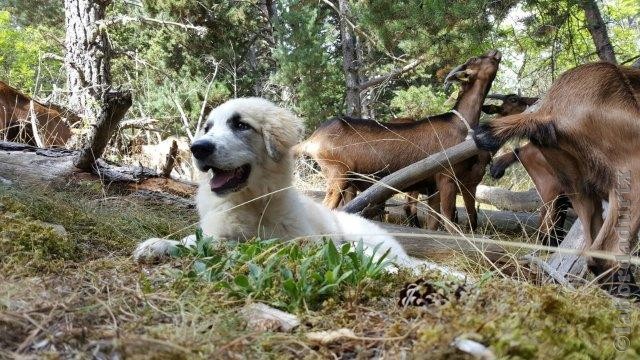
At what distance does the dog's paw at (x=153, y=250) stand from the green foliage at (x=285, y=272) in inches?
4.1

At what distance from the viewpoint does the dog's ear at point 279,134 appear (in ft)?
14.4

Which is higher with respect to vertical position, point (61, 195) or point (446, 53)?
point (446, 53)

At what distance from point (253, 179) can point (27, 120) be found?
6414 mm

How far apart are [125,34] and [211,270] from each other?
65.7ft

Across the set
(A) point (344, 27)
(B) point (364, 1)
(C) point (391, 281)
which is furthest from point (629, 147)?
(A) point (344, 27)

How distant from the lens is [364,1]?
37.1 feet

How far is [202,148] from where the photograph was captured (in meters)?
4.04

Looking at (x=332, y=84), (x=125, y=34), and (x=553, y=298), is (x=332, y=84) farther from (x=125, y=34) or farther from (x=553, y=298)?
(x=553, y=298)

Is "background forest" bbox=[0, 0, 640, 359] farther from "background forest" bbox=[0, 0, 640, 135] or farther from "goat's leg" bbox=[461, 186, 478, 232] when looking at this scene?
"background forest" bbox=[0, 0, 640, 135]

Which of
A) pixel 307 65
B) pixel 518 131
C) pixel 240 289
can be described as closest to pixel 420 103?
pixel 307 65

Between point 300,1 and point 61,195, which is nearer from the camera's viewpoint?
point 61,195

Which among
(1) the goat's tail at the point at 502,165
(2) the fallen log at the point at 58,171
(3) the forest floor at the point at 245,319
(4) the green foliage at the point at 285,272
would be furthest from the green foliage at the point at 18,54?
(3) the forest floor at the point at 245,319

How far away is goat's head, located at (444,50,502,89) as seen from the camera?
8.78 meters

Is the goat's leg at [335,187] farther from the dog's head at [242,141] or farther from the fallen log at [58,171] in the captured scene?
the dog's head at [242,141]
